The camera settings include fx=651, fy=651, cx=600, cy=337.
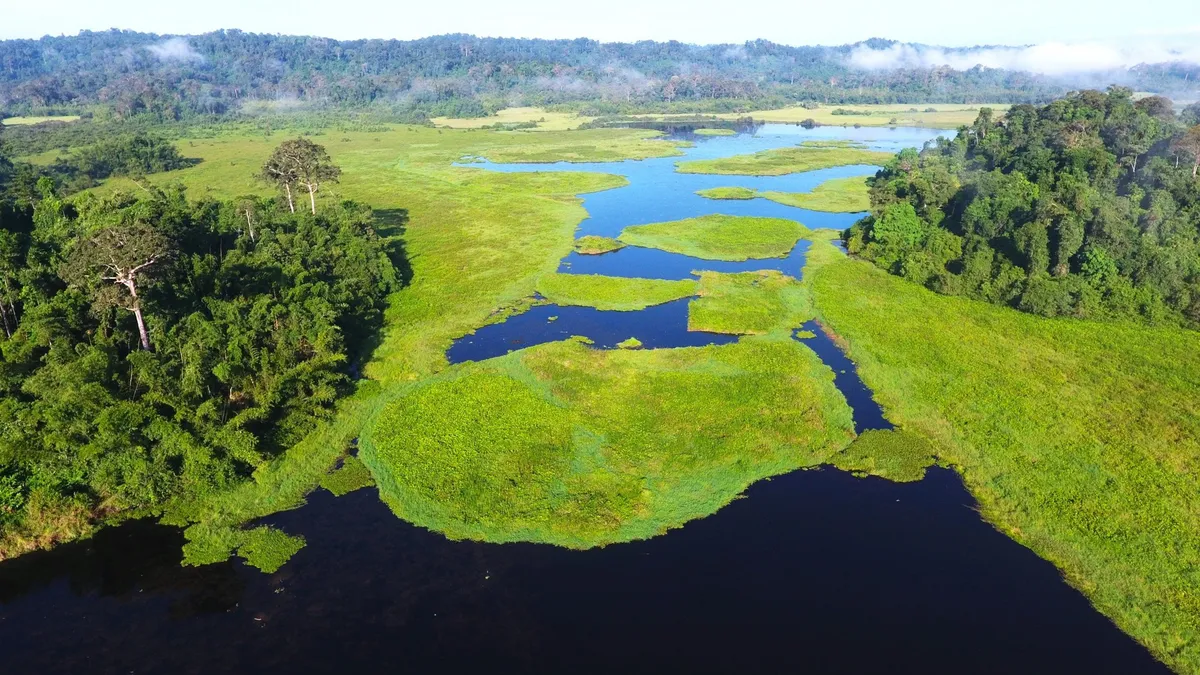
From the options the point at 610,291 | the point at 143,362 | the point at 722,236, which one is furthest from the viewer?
the point at 722,236

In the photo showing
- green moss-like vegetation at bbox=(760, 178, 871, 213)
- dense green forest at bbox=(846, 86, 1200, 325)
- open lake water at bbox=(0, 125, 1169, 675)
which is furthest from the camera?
green moss-like vegetation at bbox=(760, 178, 871, 213)

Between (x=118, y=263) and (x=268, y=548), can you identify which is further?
(x=118, y=263)

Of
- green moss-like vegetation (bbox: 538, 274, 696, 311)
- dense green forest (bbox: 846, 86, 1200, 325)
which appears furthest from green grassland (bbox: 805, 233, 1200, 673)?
green moss-like vegetation (bbox: 538, 274, 696, 311)

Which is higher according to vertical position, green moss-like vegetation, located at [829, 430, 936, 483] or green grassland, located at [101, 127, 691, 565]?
green grassland, located at [101, 127, 691, 565]

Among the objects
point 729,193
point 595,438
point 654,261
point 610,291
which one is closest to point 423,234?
point 654,261

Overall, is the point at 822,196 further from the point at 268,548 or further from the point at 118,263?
the point at 268,548

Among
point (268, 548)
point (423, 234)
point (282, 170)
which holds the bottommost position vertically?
point (268, 548)

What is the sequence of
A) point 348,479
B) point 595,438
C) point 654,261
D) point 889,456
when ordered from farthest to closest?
point 654,261 < point 595,438 < point 889,456 < point 348,479

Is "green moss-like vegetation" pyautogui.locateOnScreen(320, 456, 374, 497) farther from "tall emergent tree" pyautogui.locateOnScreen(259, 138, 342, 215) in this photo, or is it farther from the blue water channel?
"tall emergent tree" pyautogui.locateOnScreen(259, 138, 342, 215)
